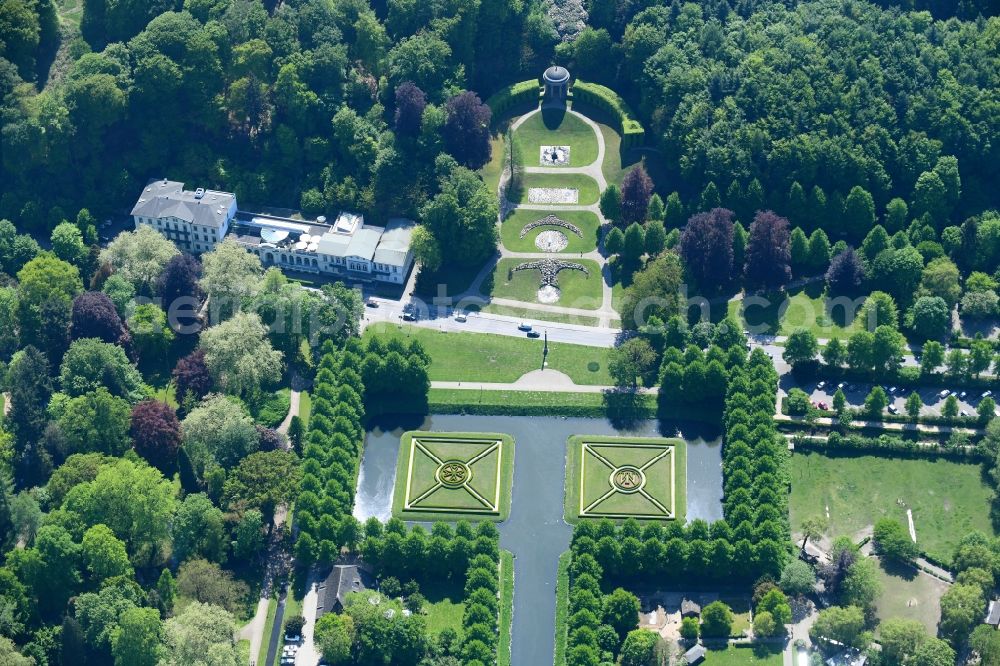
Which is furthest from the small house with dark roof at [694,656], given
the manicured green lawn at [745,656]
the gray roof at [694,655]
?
the manicured green lawn at [745,656]

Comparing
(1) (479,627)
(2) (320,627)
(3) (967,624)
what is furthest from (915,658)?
(2) (320,627)

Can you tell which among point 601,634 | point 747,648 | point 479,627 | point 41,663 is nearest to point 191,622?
point 41,663

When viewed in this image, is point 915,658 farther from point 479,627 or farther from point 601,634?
point 479,627

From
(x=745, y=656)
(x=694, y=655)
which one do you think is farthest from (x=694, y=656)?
(x=745, y=656)

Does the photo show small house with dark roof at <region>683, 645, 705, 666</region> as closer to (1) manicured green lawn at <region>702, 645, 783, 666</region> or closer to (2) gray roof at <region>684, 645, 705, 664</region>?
(2) gray roof at <region>684, 645, 705, 664</region>

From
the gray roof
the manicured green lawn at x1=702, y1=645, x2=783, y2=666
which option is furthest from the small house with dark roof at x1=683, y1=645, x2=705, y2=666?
the manicured green lawn at x1=702, y1=645, x2=783, y2=666

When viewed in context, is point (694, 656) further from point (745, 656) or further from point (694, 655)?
point (745, 656)

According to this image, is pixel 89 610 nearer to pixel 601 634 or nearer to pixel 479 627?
pixel 479 627
